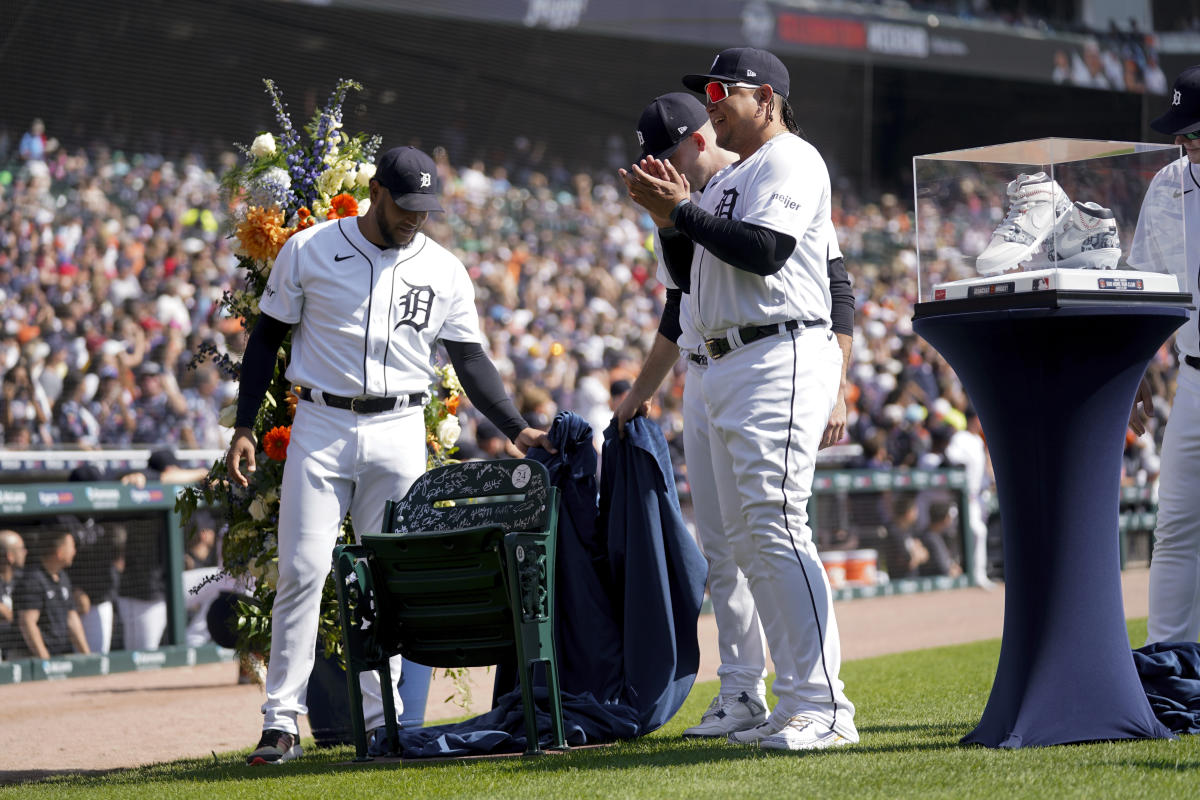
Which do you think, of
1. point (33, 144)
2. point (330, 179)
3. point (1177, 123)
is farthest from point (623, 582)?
point (33, 144)

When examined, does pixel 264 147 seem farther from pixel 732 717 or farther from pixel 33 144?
pixel 33 144

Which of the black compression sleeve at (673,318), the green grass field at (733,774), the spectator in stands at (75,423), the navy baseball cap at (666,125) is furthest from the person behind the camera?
the spectator in stands at (75,423)

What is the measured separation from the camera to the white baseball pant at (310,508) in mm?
4406

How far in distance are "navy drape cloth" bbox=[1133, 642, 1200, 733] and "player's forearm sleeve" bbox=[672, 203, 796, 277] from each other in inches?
62.2

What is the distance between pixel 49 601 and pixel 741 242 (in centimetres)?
561

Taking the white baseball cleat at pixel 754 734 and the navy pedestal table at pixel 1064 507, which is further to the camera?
the white baseball cleat at pixel 754 734

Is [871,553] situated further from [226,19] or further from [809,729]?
[226,19]

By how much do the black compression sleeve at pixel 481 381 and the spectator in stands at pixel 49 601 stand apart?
13.1 feet

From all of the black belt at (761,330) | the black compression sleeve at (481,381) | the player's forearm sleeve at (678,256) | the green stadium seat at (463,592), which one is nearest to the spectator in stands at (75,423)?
the black compression sleeve at (481,381)

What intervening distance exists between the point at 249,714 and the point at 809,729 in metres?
3.61

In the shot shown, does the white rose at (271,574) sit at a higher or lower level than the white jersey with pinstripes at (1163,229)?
lower

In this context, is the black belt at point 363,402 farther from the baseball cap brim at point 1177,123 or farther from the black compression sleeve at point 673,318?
the baseball cap brim at point 1177,123

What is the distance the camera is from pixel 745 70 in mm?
3947

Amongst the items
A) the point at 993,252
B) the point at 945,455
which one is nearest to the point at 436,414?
the point at 993,252
